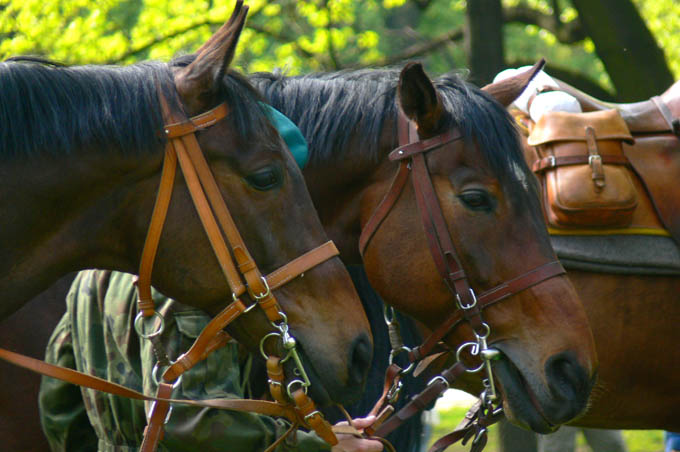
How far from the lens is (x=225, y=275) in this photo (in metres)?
2.16

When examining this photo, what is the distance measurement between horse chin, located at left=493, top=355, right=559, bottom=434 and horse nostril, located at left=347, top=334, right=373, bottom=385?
0.65 meters

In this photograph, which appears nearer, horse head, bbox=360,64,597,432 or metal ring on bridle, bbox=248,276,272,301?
metal ring on bridle, bbox=248,276,272,301

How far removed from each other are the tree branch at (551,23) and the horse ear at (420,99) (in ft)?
19.2

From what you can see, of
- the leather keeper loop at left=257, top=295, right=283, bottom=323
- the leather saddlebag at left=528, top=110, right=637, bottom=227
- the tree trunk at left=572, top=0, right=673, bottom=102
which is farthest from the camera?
the tree trunk at left=572, top=0, right=673, bottom=102

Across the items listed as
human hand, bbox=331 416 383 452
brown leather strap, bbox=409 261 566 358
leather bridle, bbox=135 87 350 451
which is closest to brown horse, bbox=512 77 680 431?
brown leather strap, bbox=409 261 566 358

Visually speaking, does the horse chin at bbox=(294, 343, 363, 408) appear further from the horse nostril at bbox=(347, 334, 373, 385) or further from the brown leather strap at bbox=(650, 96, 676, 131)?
the brown leather strap at bbox=(650, 96, 676, 131)

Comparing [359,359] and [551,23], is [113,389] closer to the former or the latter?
[359,359]

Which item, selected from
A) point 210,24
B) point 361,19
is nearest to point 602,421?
point 210,24

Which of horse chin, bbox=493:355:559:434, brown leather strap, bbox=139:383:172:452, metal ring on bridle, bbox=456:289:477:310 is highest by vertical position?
brown leather strap, bbox=139:383:172:452

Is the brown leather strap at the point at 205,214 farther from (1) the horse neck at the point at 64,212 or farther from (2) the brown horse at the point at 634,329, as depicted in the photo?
(2) the brown horse at the point at 634,329

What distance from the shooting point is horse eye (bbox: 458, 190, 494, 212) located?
2.73 m

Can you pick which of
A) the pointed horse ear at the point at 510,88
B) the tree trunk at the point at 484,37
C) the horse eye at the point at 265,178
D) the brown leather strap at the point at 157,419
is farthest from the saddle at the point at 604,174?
the tree trunk at the point at 484,37

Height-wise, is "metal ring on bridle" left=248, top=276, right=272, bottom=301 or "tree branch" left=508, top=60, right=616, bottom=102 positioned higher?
"metal ring on bridle" left=248, top=276, right=272, bottom=301

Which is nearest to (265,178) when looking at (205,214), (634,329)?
(205,214)
